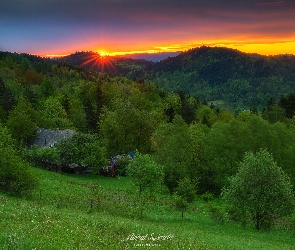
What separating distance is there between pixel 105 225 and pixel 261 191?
1972 cm

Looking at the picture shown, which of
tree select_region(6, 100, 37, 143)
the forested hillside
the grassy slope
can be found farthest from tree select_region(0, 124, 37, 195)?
tree select_region(6, 100, 37, 143)

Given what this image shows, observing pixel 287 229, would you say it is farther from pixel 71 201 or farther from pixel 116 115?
pixel 116 115

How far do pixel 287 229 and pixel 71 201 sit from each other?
2258 centimetres

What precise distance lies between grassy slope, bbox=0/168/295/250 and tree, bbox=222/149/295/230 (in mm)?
2292

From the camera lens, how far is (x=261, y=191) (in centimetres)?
3506

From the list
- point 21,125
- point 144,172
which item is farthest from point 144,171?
point 21,125

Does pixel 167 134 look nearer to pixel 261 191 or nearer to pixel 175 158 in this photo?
pixel 175 158

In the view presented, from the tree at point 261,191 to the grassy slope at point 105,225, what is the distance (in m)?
2.29

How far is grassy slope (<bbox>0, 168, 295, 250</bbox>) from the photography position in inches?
562

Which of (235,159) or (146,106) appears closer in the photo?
(235,159)

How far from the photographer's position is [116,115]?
83.3 metres

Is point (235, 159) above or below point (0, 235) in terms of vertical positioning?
below

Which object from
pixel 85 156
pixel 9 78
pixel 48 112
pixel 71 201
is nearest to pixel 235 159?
pixel 85 156

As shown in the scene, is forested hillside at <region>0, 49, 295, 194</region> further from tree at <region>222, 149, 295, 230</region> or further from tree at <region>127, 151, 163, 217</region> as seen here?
tree at <region>222, 149, 295, 230</region>
